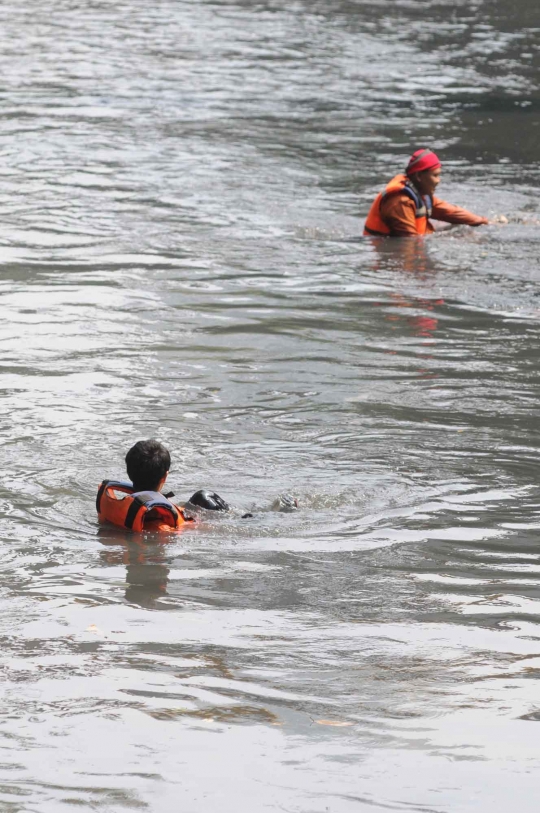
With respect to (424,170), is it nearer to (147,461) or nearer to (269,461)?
(269,461)

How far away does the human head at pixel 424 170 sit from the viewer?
41.1 ft

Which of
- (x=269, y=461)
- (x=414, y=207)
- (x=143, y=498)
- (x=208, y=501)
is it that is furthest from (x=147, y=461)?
(x=414, y=207)

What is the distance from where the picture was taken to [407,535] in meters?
6.41

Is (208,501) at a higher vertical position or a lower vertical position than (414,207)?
lower

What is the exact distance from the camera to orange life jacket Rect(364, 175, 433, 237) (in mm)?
12719

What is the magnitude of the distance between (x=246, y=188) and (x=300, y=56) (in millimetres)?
10311

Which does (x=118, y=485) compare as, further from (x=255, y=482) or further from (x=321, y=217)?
(x=321, y=217)

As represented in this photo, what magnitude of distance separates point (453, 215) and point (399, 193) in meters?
0.72

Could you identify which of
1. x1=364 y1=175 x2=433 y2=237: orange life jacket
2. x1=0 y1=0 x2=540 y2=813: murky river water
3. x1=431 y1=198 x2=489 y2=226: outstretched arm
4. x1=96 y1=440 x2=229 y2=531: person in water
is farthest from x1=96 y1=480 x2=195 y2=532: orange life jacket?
x1=431 y1=198 x2=489 y2=226: outstretched arm

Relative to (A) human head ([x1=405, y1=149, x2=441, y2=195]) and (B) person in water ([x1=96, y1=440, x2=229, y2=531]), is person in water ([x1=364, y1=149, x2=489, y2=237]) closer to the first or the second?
(A) human head ([x1=405, y1=149, x2=441, y2=195])

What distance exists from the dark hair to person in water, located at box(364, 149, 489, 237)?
6925 millimetres

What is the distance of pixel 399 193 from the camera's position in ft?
41.8

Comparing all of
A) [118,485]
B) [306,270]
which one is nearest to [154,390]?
[118,485]

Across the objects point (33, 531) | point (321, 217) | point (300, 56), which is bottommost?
point (33, 531)
